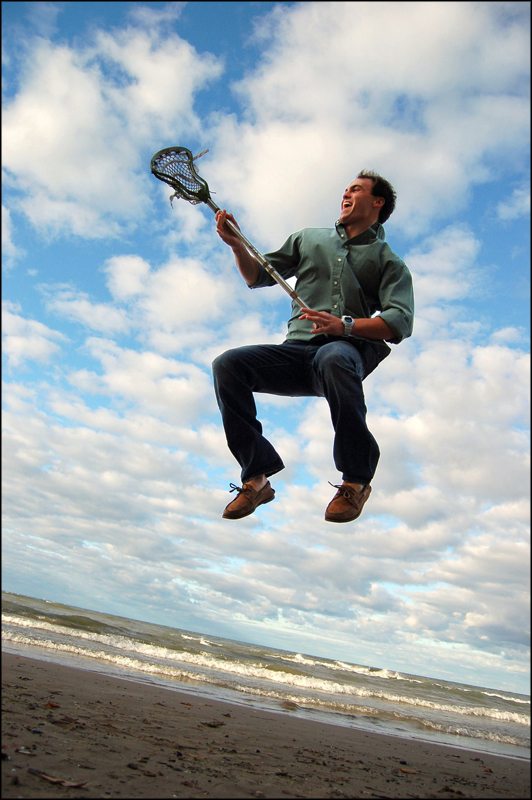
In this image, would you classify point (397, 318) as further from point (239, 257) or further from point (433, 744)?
point (433, 744)

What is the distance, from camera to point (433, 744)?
1011cm

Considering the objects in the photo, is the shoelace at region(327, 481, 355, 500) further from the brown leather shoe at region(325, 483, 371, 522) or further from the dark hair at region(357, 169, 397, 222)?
the dark hair at region(357, 169, 397, 222)

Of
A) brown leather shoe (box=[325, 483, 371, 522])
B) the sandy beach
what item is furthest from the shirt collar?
the sandy beach

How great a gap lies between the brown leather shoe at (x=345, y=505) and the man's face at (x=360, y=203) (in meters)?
1.94

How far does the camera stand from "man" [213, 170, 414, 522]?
3920mm

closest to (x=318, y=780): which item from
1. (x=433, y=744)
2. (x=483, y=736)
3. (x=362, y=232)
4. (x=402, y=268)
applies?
(x=402, y=268)

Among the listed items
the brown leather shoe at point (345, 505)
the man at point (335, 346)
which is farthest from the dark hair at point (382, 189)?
the brown leather shoe at point (345, 505)

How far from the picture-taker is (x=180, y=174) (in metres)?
4.42

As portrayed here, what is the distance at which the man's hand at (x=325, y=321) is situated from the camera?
3.86 m

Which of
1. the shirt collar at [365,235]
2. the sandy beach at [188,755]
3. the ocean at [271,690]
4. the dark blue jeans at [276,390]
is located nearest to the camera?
the sandy beach at [188,755]

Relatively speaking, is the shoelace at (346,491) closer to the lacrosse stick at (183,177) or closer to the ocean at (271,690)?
the lacrosse stick at (183,177)

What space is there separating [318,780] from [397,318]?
10.2 ft

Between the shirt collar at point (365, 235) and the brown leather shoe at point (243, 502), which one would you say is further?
the shirt collar at point (365, 235)

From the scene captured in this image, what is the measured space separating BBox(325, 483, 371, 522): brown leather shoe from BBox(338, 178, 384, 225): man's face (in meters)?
1.94
